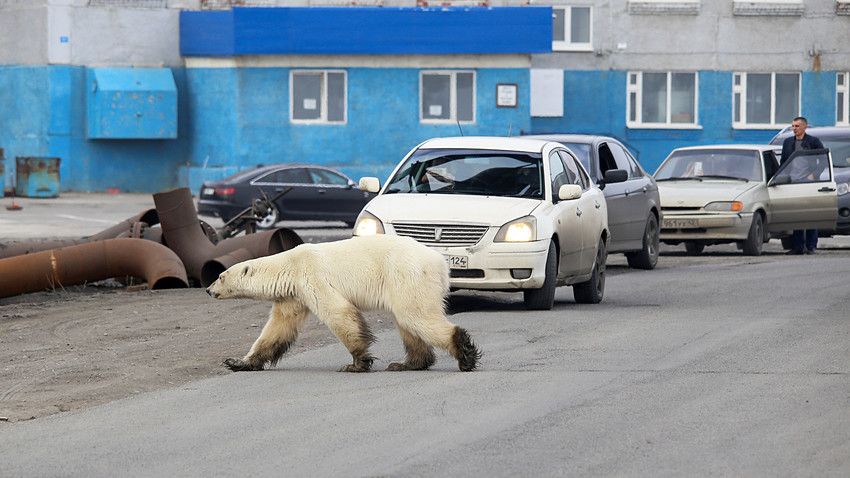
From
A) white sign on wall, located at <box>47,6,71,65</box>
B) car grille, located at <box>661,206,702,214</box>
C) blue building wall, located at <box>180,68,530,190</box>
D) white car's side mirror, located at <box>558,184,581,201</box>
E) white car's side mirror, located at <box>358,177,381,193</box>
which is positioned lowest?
car grille, located at <box>661,206,702,214</box>

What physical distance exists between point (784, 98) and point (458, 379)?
3421 cm

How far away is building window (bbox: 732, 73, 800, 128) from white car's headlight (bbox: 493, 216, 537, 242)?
29.5 metres

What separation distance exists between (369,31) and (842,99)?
15.3 m

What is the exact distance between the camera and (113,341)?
436 inches

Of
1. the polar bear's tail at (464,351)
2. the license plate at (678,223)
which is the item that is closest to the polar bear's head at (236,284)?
the polar bear's tail at (464,351)

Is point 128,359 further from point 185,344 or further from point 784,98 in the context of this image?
point 784,98

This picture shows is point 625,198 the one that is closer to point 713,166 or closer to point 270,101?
point 713,166

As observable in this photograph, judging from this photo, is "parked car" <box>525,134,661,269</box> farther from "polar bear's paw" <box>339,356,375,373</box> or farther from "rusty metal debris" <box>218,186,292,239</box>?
"polar bear's paw" <box>339,356,375,373</box>

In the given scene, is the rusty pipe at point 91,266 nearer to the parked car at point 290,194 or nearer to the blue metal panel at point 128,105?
the parked car at point 290,194

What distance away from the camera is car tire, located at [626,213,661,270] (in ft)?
58.6

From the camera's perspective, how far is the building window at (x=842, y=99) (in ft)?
133

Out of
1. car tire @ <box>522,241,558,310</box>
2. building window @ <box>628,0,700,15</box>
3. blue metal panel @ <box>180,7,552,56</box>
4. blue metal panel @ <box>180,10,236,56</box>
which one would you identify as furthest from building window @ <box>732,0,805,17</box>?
car tire @ <box>522,241,558,310</box>

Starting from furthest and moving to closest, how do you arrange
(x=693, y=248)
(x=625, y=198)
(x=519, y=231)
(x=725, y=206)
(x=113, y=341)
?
1. (x=693, y=248)
2. (x=725, y=206)
3. (x=625, y=198)
4. (x=519, y=231)
5. (x=113, y=341)

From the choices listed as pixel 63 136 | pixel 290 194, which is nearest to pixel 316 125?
pixel 63 136
